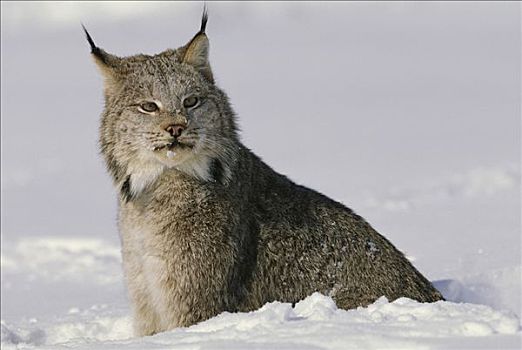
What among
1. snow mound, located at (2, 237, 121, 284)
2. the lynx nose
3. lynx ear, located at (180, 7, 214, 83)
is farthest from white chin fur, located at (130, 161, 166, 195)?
snow mound, located at (2, 237, 121, 284)

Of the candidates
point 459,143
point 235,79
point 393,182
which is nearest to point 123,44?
point 235,79

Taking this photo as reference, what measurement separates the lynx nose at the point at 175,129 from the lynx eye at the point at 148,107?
0.20 metres

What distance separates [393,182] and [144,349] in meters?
8.12

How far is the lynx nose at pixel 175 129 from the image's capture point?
5906 mm

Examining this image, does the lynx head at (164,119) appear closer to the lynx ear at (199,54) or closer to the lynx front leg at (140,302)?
the lynx ear at (199,54)

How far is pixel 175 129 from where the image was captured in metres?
5.91

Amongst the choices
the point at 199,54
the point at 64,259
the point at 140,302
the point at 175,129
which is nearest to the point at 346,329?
the point at 175,129

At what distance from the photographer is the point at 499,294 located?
7.82 m

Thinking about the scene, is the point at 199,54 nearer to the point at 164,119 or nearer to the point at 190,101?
the point at 190,101

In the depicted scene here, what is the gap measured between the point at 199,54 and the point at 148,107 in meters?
0.47

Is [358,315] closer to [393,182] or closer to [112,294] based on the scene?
[112,294]

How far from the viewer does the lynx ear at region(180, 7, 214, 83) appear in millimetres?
6352

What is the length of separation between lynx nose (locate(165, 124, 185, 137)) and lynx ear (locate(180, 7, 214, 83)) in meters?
0.55

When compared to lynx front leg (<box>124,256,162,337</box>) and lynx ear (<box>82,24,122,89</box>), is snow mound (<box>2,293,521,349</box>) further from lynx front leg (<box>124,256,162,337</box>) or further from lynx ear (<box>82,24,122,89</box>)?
lynx ear (<box>82,24,122,89</box>)
